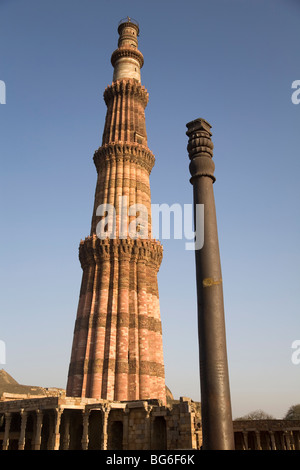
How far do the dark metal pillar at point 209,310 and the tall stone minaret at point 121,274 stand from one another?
1926 centimetres

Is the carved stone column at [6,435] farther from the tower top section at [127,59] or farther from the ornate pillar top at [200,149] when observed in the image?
the tower top section at [127,59]

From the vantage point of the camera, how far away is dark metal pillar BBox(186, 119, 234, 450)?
8.36 metres

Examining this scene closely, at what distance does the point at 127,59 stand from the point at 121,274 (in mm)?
23230

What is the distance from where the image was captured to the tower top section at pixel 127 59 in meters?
40.3

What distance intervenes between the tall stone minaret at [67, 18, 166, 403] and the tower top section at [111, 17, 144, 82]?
30 centimetres

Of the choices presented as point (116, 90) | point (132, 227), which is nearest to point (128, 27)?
point (116, 90)

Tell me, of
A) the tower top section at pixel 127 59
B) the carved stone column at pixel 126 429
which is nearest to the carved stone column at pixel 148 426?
the carved stone column at pixel 126 429

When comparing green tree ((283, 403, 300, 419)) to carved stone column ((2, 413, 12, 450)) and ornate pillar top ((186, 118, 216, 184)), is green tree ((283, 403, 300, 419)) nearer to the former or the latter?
carved stone column ((2, 413, 12, 450))

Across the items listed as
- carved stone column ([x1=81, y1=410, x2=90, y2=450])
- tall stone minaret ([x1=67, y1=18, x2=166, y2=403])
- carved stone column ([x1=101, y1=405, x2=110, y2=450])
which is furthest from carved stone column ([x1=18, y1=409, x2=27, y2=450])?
tall stone minaret ([x1=67, y1=18, x2=166, y2=403])

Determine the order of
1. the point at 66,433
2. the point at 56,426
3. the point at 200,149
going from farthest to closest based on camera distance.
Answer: the point at 66,433, the point at 56,426, the point at 200,149

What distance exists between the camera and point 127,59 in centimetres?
4078

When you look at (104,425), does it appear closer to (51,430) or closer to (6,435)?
(51,430)

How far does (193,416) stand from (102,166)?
2288cm

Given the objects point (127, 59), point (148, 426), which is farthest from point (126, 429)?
point (127, 59)
